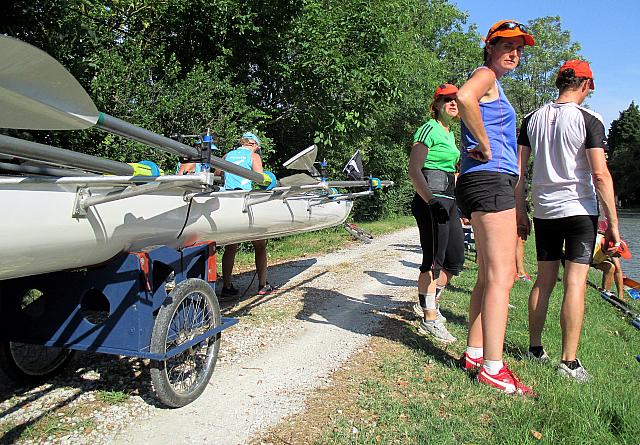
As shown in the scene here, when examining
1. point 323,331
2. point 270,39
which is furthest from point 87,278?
point 270,39

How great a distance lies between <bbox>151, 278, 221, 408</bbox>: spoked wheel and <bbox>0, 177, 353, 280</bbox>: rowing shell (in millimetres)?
421

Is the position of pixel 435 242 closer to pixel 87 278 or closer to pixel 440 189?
pixel 440 189

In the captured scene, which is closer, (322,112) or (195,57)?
(195,57)

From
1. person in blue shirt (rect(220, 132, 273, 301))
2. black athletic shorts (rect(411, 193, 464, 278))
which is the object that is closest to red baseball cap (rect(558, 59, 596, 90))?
black athletic shorts (rect(411, 193, 464, 278))

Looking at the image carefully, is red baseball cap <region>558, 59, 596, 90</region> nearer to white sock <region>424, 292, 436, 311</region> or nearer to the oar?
white sock <region>424, 292, 436, 311</region>

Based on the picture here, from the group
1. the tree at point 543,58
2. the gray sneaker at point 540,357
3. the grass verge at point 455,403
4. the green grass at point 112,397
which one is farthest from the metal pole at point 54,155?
the tree at point 543,58

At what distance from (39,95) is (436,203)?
9.77ft

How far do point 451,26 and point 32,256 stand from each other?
4204 cm

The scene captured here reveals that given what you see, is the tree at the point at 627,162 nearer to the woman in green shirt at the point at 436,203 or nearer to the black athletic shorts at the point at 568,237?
the woman in green shirt at the point at 436,203

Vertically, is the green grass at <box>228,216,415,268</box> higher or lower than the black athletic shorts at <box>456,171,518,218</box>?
lower

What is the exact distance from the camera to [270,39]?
1076 cm

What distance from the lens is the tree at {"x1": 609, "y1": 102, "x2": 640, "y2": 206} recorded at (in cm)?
5650

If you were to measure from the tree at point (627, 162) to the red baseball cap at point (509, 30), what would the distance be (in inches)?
2195

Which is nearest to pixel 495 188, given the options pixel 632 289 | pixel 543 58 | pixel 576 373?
pixel 576 373
